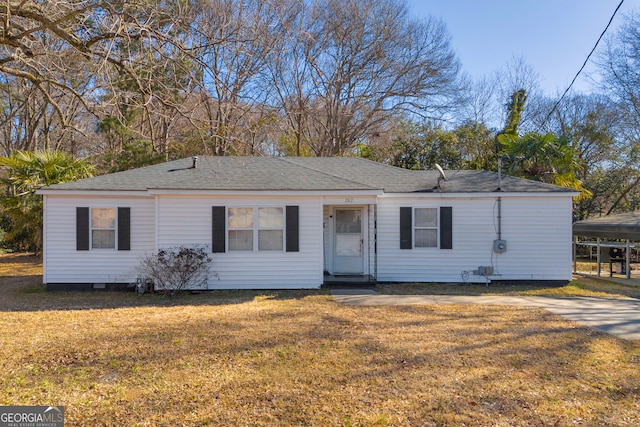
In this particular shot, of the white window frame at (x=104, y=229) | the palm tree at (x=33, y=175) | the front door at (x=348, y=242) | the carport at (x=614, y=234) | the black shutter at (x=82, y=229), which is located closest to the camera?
the black shutter at (x=82, y=229)

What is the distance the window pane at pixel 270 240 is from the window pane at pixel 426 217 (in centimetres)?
392

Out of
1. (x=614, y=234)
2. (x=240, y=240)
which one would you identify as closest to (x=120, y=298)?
(x=240, y=240)

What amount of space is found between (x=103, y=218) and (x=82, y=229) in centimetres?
56

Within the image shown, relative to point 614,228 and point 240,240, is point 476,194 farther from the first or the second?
point 240,240

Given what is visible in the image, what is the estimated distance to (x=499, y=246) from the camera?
37.2ft

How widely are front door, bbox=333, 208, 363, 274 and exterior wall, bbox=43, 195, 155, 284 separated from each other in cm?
497

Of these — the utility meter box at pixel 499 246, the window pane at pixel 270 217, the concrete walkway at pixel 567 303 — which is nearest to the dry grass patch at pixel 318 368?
the concrete walkway at pixel 567 303

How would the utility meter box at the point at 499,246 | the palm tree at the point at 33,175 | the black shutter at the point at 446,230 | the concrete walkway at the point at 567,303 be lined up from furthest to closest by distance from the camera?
the palm tree at the point at 33,175 < the black shutter at the point at 446,230 < the utility meter box at the point at 499,246 < the concrete walkway at the point at 567,303

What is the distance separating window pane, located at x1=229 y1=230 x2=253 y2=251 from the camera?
10562mm

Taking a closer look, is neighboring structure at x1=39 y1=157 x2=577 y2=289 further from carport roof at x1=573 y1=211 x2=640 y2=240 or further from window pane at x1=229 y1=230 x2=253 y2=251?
carport roof at x1=573 y1=211 x2=640 y2=240

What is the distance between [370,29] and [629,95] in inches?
543

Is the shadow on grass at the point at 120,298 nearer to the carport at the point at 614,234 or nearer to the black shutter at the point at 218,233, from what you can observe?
the black shutter at the point at 218,233

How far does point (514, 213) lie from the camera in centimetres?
1158

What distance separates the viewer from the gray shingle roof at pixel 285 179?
1062cm
